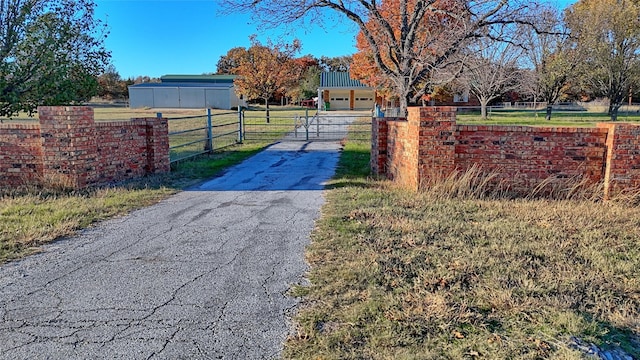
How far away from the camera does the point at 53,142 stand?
7719 mm

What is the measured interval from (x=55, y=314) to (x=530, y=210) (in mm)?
5874

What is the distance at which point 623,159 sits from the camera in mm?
6887

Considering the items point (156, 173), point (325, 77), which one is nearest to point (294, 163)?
point (156, 173)

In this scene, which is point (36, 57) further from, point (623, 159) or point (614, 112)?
point (614, 112)

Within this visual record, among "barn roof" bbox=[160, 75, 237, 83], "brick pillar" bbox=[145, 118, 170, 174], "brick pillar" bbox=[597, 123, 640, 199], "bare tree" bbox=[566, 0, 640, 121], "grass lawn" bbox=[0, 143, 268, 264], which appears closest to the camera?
"grass lawn" bbox=[0, 143, 268, 264]

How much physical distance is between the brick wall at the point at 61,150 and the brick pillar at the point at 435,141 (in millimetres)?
5845

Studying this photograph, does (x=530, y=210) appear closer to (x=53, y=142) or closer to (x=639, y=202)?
(x=639, y=202)

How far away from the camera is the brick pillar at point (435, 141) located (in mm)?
7289

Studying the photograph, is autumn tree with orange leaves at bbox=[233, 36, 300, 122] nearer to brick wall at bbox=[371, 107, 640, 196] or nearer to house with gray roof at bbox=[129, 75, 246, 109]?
house with gray roof at bbox=[129, 75, 246, 109]

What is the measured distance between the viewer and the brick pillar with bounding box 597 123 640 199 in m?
6.83

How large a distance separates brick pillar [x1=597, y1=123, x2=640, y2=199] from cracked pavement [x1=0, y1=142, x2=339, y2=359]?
15.4 ft

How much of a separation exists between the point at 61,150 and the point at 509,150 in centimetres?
777

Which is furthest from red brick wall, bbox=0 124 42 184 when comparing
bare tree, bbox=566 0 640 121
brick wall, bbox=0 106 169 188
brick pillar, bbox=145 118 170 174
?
bare tree, bbox=566 0 640 121

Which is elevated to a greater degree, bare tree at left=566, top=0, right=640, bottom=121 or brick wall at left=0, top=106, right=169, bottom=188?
bare tree at left=566, top=0, right=640, bottom=121
